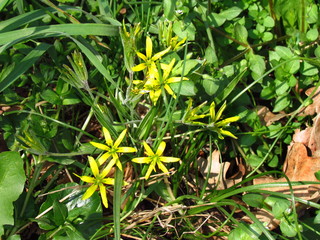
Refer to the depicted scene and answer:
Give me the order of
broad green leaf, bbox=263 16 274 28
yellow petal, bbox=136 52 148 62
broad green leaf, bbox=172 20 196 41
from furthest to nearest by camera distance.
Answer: broad green leaf, bbox=263 16 274 28 → broad green leaf, bbox=172 20 196 41 → yellow petal, bbox=136 52 148 62

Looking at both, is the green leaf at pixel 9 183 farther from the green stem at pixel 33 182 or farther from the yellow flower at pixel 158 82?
the yellow flower at pixel 158 82

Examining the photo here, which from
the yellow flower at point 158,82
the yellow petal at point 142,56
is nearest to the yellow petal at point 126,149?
the yellow flower at point 158,82

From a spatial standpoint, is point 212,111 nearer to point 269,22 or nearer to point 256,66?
point 256,66

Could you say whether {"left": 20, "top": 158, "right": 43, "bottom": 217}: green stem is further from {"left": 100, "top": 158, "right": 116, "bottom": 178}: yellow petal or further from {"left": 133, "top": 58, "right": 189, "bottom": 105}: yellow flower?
{"left": 133, "top": 58, "right": 189, "bottom": 105}: yellow flower

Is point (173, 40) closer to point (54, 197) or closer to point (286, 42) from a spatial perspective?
point (286, 42)

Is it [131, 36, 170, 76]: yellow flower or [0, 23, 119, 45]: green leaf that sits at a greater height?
[0, 23, 119, 45]: green leaf

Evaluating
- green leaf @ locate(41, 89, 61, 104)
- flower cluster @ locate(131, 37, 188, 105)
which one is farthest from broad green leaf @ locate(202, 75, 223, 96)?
green leaf @ locate(41, 89, 61, 104)

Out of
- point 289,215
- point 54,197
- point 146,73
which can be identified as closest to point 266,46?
point 146,73
